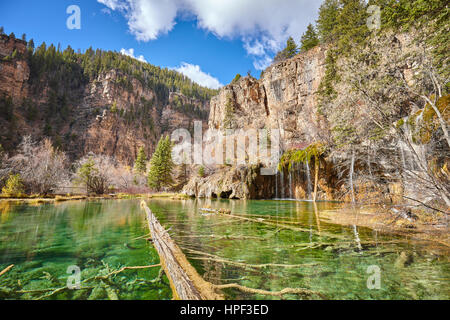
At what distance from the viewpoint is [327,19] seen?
28266mm

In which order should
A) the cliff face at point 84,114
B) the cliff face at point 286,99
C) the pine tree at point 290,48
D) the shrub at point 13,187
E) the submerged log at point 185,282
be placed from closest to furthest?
the submerged log at point 185,282, the shrub at point 13,187, the cliff face at point 286,99, the pine tree at point 290,48, the cliff face at point 84,114

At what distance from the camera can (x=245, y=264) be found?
10.6 feet

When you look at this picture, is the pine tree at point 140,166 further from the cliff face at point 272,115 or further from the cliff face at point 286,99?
the cliff face at point 286,99

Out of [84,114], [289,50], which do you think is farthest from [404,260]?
[84,114]

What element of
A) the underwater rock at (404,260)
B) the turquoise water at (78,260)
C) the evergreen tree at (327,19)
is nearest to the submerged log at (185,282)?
the turquoise water at (78,260)

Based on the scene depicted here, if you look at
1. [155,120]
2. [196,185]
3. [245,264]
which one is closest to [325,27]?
[196,185]

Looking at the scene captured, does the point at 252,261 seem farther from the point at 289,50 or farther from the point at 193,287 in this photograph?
the point at 289,50

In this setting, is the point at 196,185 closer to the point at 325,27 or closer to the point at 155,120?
the point at 325,27

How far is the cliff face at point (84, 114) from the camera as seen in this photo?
4878 cm

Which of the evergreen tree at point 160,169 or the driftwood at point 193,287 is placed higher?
the evergreen tree at point 160,169

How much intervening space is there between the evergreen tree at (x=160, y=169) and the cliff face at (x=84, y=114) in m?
29.2

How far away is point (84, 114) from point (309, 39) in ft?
218

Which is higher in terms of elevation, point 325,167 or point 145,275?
point 325,167
